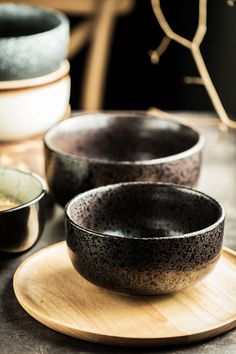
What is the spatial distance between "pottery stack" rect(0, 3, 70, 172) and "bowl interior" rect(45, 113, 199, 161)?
4cm

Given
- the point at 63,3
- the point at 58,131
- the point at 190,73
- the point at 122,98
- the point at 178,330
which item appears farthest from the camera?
the point at 122,98

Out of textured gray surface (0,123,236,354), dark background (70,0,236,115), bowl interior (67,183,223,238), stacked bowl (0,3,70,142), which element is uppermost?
stacked bowl (0,3,70,142)

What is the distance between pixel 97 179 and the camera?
0.98 meters

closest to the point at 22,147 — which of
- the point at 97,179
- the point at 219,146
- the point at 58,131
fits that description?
the point at 58,131

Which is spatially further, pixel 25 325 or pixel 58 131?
pixel 58 131

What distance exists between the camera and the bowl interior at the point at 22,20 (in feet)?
3.97

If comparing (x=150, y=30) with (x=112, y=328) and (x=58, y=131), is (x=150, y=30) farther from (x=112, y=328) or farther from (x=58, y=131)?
(x=112, y=328)

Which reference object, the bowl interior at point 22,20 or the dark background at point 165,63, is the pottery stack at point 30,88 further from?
the dark background at point 165,63

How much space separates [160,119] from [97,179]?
0.22 meters

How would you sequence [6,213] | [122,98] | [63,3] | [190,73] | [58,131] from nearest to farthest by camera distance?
1. [6,213]
2. [58,131]
3. [63,3]
4. [190,73]
5. [122,98]

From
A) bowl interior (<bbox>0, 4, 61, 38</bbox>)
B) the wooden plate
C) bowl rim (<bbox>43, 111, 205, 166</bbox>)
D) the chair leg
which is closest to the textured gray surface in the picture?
the wooden plate

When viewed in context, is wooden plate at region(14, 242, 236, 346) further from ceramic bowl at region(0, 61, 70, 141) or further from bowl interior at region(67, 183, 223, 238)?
ceramic bowl at region(0, 61, 70, 141)

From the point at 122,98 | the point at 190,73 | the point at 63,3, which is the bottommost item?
the point at 122,98

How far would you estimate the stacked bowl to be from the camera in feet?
3.46
